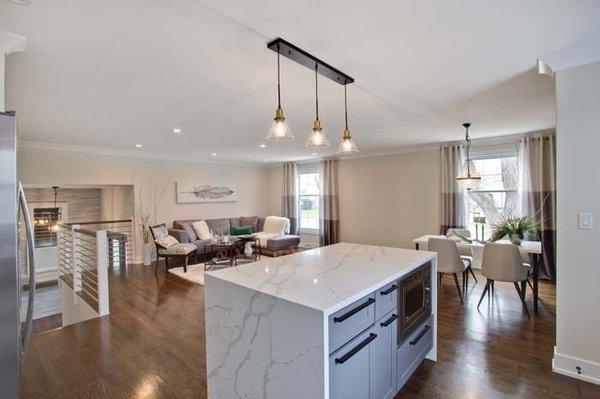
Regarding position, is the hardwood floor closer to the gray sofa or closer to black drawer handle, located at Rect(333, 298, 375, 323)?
black drawer handle, located at Rect(333, 298, 375, 323)

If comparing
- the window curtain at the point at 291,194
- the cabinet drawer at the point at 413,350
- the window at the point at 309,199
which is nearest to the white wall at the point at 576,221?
the cabinet drawer at the point at 413,350

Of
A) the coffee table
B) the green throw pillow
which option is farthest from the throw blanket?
the coffee table

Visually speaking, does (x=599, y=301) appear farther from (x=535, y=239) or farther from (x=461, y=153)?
(x=461, y=153)

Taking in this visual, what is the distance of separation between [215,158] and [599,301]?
7.24m

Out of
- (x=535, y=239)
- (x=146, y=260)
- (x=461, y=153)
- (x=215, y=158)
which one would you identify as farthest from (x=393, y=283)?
(x=215, y=158)

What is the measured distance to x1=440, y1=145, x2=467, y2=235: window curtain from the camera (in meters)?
5.80

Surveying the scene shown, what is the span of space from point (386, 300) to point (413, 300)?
0.49 m

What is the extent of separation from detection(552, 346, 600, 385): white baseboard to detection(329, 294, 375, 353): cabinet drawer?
181 centimetres

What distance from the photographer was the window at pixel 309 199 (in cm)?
848

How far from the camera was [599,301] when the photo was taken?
2.26 meters

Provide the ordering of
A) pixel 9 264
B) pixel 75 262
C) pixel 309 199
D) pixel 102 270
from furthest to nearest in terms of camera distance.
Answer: pixel 309 199, pixel 75 262, pixel 102 270, pixel 9 264

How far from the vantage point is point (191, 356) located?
9.03 ft

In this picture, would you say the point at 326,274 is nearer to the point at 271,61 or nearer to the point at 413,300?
the point at 413,300

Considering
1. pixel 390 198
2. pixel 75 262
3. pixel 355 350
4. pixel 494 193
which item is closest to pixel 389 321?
pixel 355 350
